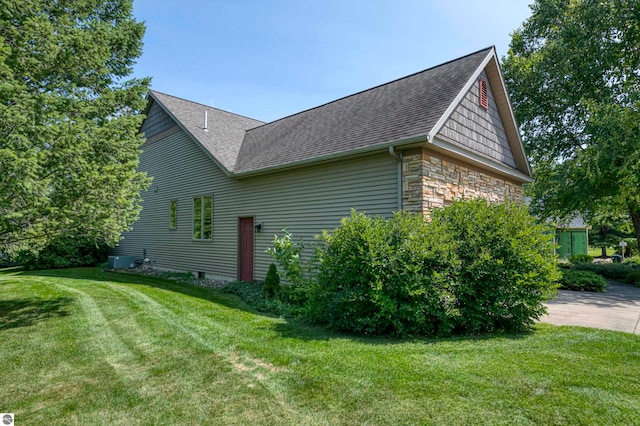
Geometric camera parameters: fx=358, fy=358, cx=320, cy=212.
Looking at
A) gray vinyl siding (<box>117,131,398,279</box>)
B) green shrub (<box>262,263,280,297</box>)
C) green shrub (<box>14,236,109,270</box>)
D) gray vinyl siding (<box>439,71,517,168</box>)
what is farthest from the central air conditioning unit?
gray vinyl siding (<box>439,71,517,168</box>)

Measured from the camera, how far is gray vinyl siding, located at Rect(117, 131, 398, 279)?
8172 millimetres

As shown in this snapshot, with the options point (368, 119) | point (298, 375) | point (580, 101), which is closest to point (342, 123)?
point (368, 119)

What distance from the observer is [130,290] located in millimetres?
9164

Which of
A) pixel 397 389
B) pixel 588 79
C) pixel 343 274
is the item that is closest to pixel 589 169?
pixel 588 79

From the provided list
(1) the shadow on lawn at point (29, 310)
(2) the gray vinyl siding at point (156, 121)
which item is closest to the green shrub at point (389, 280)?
(1) the shadow on lawn at point (29, 310)

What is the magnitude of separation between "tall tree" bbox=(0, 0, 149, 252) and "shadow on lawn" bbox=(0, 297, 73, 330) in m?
1.41

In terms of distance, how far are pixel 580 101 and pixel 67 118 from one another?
16.6 meters

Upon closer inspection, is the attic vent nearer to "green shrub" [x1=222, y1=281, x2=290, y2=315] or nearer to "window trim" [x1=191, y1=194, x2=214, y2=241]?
"green shrub" [x1=222, y1=281, x2=290, y2=315]

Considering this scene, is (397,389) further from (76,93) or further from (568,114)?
(568,114)

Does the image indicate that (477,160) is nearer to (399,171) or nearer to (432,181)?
(432,181)

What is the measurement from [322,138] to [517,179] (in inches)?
258

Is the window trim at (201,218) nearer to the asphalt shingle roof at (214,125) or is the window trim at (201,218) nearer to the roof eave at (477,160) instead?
the asphalt shingle roof at (214,125)

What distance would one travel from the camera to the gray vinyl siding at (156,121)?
14370 millimetres

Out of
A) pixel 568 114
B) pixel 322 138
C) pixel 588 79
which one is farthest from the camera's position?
pixel 568 114
